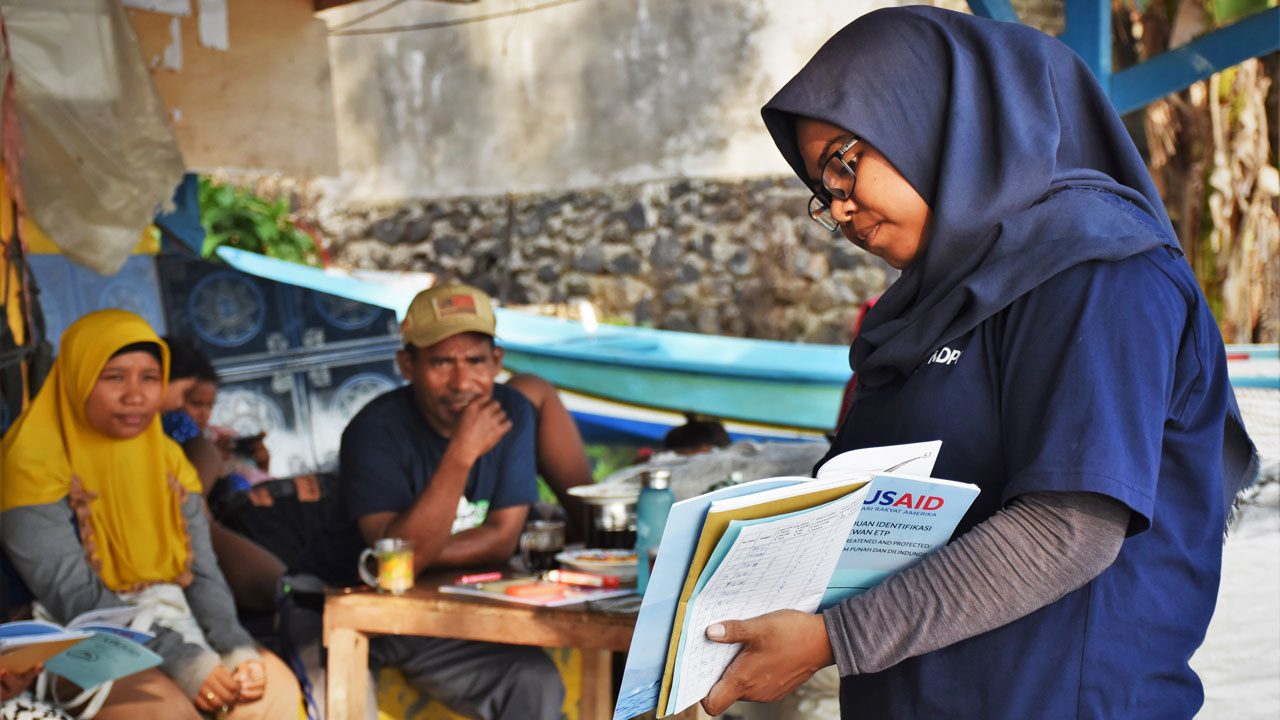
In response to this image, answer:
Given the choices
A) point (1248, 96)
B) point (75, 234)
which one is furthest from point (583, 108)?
point (75, 234)

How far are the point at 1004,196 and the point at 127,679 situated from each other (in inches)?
92.4

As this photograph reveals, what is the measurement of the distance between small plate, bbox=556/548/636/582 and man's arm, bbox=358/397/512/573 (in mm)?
341

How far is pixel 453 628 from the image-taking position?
2.33m

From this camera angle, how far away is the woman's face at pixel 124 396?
118 inches

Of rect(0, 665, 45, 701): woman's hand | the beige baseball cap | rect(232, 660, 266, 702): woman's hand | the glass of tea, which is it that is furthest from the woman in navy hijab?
the beige baseball cap

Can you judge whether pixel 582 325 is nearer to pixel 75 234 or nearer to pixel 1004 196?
pixel 75 234

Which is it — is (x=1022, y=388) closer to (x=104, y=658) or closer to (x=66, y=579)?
(x=104, y=658)

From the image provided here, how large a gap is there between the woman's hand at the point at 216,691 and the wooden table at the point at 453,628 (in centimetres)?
45

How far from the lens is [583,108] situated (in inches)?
352

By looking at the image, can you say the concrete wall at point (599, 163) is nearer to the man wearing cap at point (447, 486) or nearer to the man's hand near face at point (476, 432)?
the man wearing cap at point (447, 486)

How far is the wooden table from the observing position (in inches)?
87.9

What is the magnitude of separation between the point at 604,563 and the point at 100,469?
1545mm

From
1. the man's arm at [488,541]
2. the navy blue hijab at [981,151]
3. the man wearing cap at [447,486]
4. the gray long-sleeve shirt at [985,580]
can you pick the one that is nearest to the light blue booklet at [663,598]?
the gray long-sleeve shirt at [985,580]

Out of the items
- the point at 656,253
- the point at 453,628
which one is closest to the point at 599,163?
the point at 656,253
